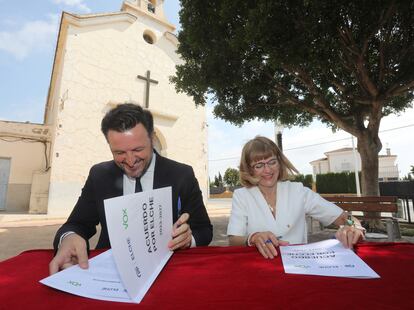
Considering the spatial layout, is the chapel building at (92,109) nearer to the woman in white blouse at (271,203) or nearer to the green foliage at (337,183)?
the woman in white blouse at (271,203)

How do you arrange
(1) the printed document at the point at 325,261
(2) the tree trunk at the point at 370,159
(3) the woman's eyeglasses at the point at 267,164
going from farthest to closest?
(2) the tree trunk at the point at 370,159 → (3) the woman's eyeglasses at the point at 267,164 → (1) the printed document at the point at 325,261

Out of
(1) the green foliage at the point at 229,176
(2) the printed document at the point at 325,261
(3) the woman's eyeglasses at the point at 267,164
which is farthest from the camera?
(1) the green foliage at the point at 229,176

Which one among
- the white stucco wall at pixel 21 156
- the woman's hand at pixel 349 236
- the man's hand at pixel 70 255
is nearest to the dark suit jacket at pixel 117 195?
the man's hand at pixel 70 255

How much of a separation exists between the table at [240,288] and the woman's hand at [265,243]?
0.05 metres

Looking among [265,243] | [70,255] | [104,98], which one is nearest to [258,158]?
[265,243]

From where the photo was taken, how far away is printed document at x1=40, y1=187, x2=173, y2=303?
865 mm

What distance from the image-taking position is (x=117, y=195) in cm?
183

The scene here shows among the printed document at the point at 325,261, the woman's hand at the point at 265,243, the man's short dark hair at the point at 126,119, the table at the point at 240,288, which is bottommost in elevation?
the table at the point at 240,288

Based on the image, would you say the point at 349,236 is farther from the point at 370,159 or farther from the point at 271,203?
the point at 370,159

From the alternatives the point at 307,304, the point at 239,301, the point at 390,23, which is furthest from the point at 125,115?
the point at 390,23

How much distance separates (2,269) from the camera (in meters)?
1.23

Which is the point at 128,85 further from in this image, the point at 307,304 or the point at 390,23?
the point at 307,304

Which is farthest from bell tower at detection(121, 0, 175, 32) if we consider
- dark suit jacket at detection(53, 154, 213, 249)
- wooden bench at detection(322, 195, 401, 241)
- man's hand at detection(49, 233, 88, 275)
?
man's hand at detection(49, 233, 88, 275)

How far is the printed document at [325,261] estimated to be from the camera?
1.06m
